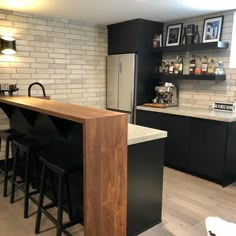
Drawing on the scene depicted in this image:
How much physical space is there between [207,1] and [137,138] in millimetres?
2076

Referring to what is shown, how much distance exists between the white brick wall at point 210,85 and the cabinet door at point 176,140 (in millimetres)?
605

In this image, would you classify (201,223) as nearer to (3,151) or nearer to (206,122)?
(206,122)

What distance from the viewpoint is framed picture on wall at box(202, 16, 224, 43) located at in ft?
11.4

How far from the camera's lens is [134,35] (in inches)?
156

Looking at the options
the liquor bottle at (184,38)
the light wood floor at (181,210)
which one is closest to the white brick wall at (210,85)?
the liquor bottle at (184,38)

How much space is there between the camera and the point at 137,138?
196cm

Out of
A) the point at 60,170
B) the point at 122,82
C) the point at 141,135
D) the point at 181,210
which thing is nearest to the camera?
the point at 60,170

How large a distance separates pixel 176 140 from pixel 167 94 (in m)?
0.87

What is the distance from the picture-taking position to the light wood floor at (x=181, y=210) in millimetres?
2227

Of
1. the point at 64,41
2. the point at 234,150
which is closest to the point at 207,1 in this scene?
the point at 234,150

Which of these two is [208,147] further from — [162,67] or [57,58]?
[57,58]

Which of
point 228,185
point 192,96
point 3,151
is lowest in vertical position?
point 228,185

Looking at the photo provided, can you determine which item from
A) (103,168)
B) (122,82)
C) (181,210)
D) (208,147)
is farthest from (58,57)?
(181,210)

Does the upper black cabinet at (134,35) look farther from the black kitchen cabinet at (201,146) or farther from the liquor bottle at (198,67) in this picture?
the black kitchen cabinet at (201,146)
